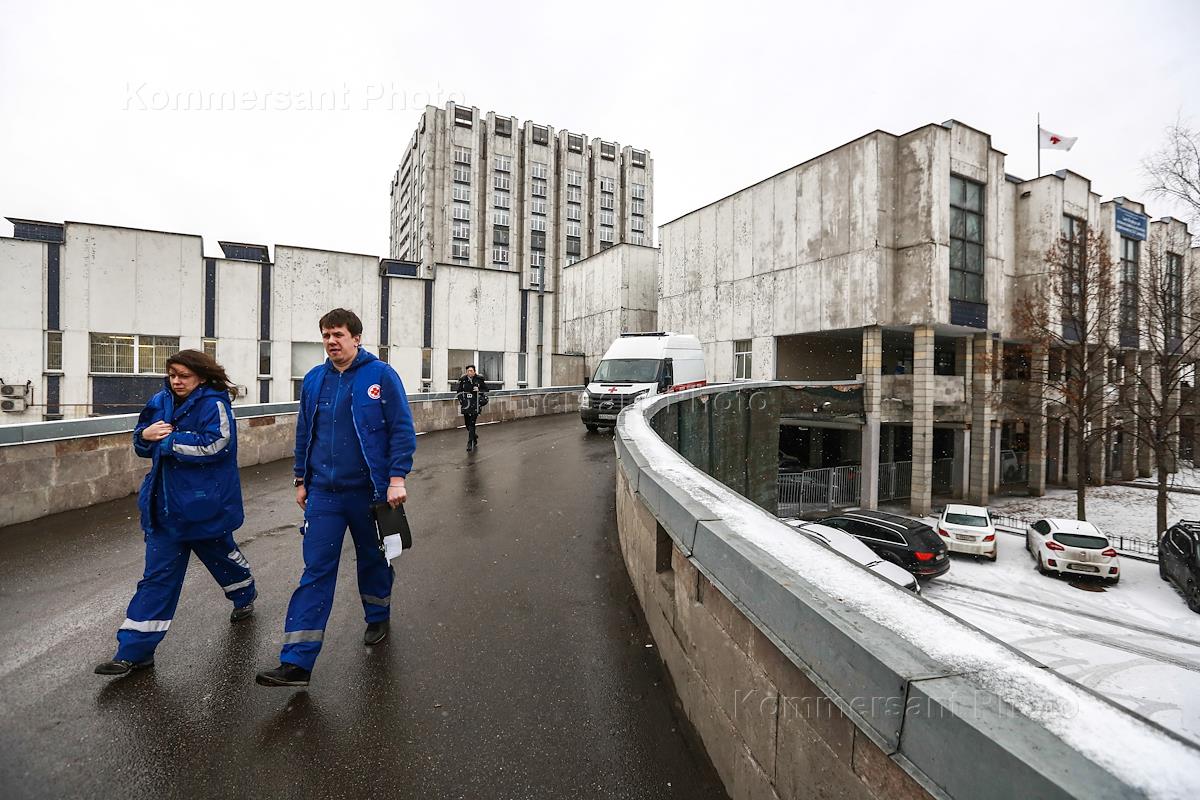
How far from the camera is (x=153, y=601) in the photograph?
311 centimetres

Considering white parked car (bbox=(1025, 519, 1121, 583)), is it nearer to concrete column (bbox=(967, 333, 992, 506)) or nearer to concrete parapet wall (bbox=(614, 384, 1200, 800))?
concrete column (bbox=(967, 333, 992, 506))

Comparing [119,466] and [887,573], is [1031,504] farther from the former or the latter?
[119,466]

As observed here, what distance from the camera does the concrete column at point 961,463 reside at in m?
25.5

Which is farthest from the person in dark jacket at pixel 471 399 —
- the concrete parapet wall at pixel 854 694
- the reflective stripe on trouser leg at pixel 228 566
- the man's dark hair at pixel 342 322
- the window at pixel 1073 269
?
the window at pixel 1073 269

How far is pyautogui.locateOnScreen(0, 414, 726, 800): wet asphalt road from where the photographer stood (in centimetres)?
233

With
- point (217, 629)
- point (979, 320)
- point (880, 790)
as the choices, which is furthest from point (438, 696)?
point (979, 320)

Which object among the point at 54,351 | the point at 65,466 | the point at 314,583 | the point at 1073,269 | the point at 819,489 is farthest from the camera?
the point at 819,489

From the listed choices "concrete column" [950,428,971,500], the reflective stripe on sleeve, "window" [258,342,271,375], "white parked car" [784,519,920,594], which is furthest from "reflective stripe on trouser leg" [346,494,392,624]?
"concrete column" [950,428,971,500]

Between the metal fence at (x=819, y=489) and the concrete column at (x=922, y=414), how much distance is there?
7.61 ft

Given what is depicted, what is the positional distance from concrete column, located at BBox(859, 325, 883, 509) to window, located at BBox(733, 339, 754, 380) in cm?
519

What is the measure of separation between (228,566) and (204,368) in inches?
51.4

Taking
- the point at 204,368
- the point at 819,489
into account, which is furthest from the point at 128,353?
the point at 819,489

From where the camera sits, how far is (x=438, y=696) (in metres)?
2.90

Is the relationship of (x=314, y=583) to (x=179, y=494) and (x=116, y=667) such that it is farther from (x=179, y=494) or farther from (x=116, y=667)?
(x=116, y=667)
